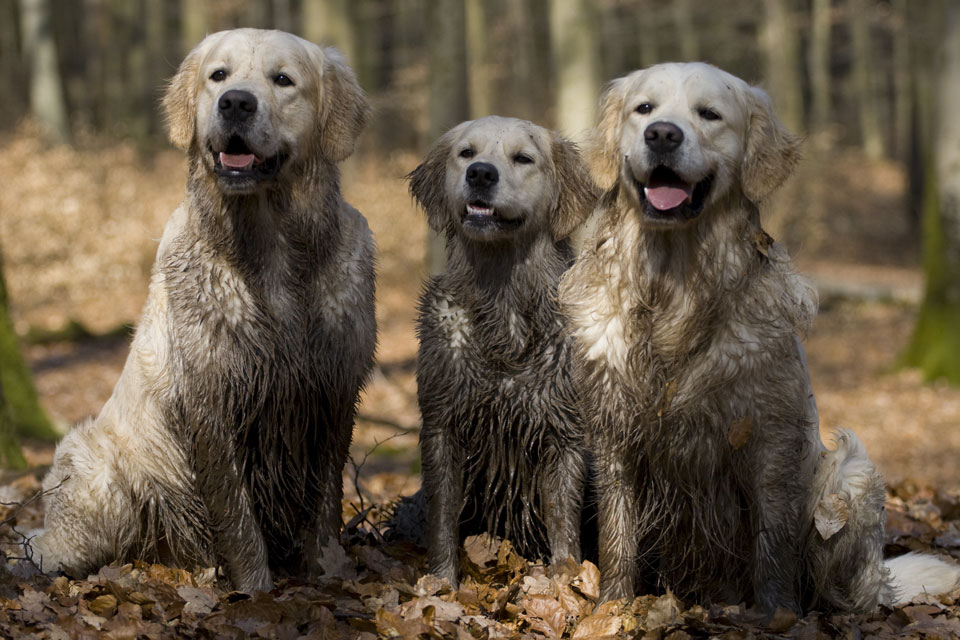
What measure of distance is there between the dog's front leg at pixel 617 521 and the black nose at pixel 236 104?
6.39ft

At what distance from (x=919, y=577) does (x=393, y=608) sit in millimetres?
2430

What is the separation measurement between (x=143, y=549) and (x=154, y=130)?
95.3 feet

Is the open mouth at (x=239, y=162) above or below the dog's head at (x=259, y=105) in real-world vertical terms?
below

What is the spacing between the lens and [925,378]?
37.3 feet

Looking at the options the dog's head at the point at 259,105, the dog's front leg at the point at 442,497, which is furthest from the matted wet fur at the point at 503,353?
the dog's head at the point at 259,105

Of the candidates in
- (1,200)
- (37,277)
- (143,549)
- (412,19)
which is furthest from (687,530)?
(412,19)

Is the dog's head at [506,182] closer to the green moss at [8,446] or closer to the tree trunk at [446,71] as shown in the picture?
the green moss at [8,446]

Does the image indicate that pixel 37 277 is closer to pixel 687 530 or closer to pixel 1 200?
pixel 1 200

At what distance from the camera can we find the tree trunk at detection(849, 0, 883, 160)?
2929 cm

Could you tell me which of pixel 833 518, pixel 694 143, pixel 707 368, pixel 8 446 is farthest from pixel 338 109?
pixel 8 446

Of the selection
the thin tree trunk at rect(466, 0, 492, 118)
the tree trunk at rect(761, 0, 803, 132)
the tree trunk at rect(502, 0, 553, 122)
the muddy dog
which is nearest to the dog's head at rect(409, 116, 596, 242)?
the muddy dog

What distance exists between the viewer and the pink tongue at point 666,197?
396 cm

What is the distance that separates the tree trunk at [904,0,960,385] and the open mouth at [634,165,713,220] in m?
8.19

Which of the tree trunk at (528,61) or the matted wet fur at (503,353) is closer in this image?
the matted wet fur at (503,353)
